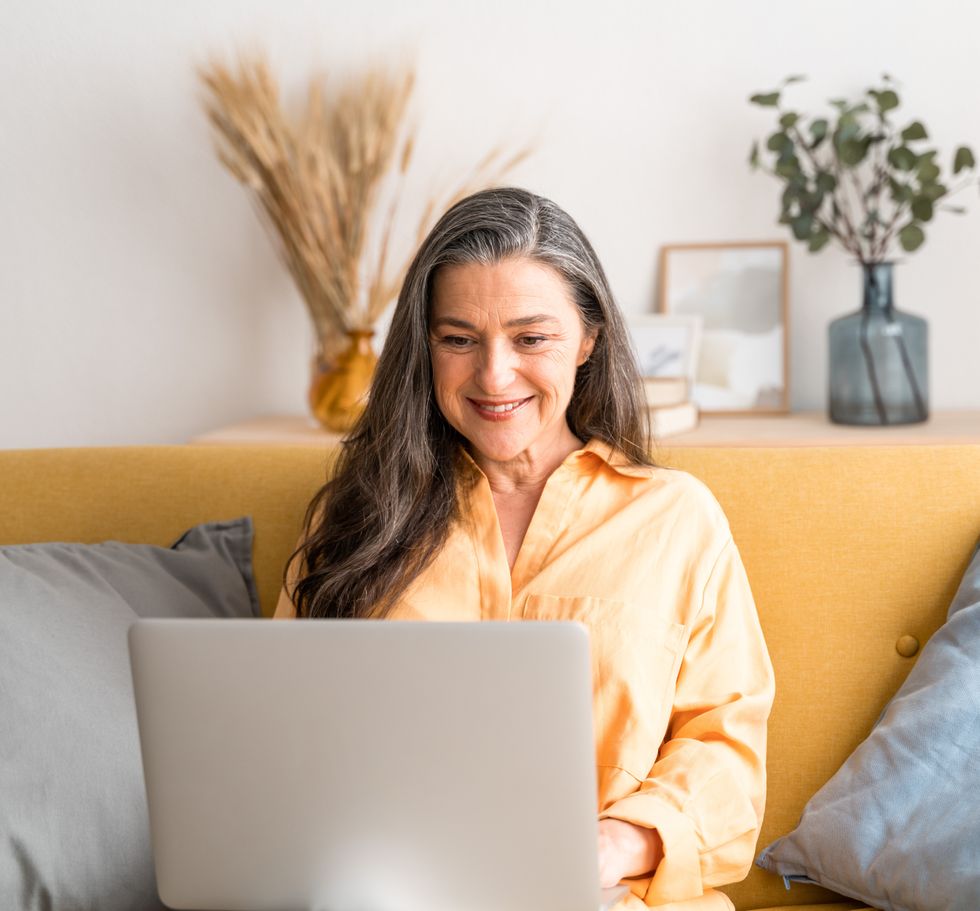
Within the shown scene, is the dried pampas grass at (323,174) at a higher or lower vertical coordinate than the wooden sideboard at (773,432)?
higher

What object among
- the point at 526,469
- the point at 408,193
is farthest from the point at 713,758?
the point at 408,193

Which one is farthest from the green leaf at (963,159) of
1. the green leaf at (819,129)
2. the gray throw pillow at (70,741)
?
the gray throw pillow at (70,741)

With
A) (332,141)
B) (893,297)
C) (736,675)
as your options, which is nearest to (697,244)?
(893,297)

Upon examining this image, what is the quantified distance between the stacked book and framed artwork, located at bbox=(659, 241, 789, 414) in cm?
15

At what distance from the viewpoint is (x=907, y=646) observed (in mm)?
1804

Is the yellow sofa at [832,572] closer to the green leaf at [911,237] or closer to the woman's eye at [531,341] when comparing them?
the woman's eye at [531,341]

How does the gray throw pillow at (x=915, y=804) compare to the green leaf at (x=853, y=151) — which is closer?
the gray throw pillow at (x=915, y=804)

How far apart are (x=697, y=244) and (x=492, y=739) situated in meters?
1.78

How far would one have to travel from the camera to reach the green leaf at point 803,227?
8.10 feet

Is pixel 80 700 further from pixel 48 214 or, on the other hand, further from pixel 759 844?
pixel 48 214

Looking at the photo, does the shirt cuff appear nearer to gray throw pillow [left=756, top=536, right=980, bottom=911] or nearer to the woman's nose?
gray throw pillow [left=756, top=536, right=980, bottom=911]

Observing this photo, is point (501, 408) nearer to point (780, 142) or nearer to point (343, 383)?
point (343, 383)

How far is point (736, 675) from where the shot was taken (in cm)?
162

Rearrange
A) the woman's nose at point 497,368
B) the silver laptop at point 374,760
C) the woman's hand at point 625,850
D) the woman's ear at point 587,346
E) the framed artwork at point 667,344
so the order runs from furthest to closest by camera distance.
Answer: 1. the framed artwork at point 667,344
2. the woman's ear at point 587,346
3. the woman's nose at point 497,368
4. the woman's hand at point 625,850
5. the silver laptop at point 374,760
